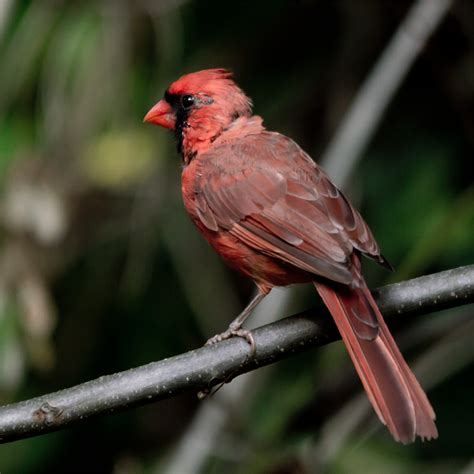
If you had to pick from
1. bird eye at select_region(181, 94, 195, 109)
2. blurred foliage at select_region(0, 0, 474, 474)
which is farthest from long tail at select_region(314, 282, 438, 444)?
bird eye at select_region(181, 94, 195, 109)

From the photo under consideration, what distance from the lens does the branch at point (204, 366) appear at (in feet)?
8.35

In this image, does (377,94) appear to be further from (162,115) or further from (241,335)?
(241,335)

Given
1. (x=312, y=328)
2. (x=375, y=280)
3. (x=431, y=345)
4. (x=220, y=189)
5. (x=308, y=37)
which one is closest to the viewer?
(x=312, y=328)

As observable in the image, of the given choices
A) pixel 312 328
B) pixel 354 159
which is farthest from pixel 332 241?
pixel 354 159

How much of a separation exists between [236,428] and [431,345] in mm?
981

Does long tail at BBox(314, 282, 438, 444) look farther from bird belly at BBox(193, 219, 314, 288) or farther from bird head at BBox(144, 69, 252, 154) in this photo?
bird head at BBox(144, 69, 252, 154)

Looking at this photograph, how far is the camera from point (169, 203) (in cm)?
505

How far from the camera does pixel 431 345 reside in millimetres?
4504

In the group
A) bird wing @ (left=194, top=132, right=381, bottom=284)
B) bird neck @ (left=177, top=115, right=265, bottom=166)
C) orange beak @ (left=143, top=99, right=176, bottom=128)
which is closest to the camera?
bird wing @ (left=194, top=132, right=381, bottom=284)

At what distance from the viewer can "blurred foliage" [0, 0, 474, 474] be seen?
4.18m

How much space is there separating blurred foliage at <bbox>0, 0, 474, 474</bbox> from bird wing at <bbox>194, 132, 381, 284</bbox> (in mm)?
621

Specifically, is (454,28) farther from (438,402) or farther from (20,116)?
(20,116)

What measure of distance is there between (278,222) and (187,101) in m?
0.89

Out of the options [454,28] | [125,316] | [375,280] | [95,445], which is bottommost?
[95,445]
